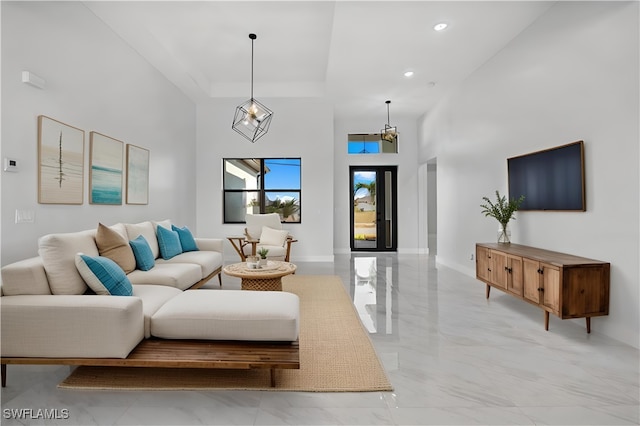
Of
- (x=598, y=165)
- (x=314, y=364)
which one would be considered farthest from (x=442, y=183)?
(x=314, y=364)

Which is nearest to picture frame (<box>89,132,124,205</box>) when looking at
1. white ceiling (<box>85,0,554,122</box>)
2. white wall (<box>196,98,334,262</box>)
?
white ceiling (<box>85,0,554,122</box>)

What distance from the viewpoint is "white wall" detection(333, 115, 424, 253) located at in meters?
8.48

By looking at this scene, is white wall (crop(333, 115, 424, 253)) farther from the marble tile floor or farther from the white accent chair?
the marble tile floor

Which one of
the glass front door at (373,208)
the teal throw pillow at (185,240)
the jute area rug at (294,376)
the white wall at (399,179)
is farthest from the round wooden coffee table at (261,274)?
the glass front door at (373,208)

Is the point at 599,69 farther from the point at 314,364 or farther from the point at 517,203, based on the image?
the point at 314,364

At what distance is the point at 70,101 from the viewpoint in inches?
134

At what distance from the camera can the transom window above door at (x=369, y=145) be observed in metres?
8.56

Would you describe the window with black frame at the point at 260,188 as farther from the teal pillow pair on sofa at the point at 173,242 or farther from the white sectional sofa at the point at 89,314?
the white sectional sofa at the point at 89,314

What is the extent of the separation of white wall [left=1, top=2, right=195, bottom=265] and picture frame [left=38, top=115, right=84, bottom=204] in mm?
63

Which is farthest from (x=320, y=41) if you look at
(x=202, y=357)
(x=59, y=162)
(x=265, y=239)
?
(x=202, y=357)

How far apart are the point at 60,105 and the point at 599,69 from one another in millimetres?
4992

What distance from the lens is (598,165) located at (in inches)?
118

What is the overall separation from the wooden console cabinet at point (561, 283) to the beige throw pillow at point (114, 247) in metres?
3.78

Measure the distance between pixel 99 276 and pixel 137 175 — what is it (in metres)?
2.68
